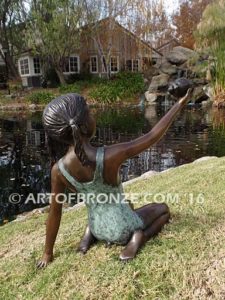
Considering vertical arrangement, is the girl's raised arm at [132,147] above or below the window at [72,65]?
below

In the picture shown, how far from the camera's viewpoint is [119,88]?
74.3 ft

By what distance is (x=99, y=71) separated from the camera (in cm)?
2605

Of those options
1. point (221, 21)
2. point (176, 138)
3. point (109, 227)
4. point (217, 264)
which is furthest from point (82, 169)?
point (221, 21)

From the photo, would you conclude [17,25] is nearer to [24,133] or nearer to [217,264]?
[24,133]

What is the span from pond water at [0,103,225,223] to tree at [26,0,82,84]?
7659 millimetres

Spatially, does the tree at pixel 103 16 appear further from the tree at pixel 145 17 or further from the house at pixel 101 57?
the tree at pixel 145 17

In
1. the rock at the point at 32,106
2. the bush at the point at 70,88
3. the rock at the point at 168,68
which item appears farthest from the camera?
the rock at the point at 168,68

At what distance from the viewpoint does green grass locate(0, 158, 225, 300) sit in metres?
2.09

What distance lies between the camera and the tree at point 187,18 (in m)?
34.3

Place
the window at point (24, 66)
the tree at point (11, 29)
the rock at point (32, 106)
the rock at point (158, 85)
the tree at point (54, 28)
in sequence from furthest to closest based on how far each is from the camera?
the window at point (24, 66), the tree at point (11, 29), the rock at point (158, 85), the tree at point (54, 28), the rock at point (32, 106)

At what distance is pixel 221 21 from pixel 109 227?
1613 centimetres

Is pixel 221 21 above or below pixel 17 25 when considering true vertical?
below

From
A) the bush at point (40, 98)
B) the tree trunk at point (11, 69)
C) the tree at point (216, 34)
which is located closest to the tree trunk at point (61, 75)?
the bush at point (40, 98)

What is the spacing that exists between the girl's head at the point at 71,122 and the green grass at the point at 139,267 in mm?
742
